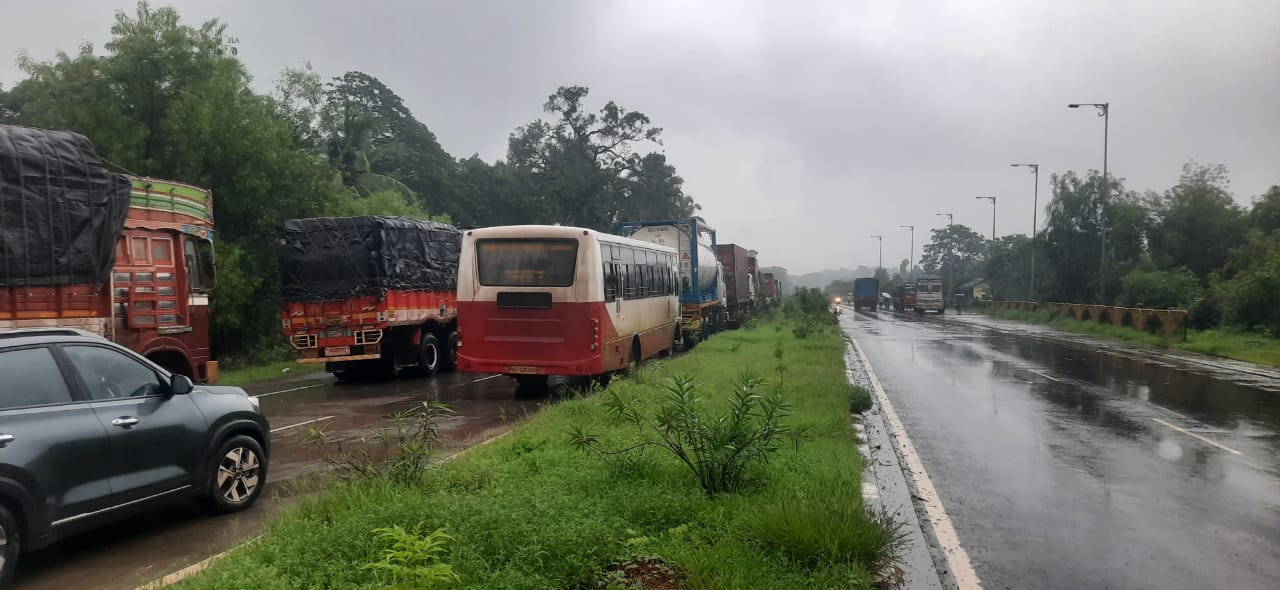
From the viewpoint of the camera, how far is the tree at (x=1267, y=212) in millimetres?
34719

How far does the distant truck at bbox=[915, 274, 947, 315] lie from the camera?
186ft

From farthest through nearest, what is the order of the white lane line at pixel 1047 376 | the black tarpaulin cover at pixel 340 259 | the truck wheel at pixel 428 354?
the truck wheel at pixel 428 354 → the white lane line at pixel 1047 376 → the black tarpaulin cover at pixel 340 259

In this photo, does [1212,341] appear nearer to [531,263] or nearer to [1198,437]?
[1198,437]

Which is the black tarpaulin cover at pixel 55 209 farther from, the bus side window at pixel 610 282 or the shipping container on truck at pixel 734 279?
the shipping container on truck at pixel 734 279

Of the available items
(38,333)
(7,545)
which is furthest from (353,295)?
(7,545)

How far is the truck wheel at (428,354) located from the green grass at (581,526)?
9.94 m

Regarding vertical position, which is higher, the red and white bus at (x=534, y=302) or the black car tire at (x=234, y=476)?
the red and white bus at (x=534, y=302)

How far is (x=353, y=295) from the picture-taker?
15430 mm

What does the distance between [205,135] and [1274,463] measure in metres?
21.0

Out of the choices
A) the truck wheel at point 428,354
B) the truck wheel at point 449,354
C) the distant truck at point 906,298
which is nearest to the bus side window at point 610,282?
the truck wheel at point 428,354

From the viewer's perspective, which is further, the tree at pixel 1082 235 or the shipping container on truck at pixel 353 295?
the tree at pixel 1082 235

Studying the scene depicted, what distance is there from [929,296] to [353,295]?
49.0 m

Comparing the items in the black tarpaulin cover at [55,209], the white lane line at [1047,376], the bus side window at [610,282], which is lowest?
the white lane line at [1047,376]

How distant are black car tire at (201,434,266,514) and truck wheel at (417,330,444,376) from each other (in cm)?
1012
